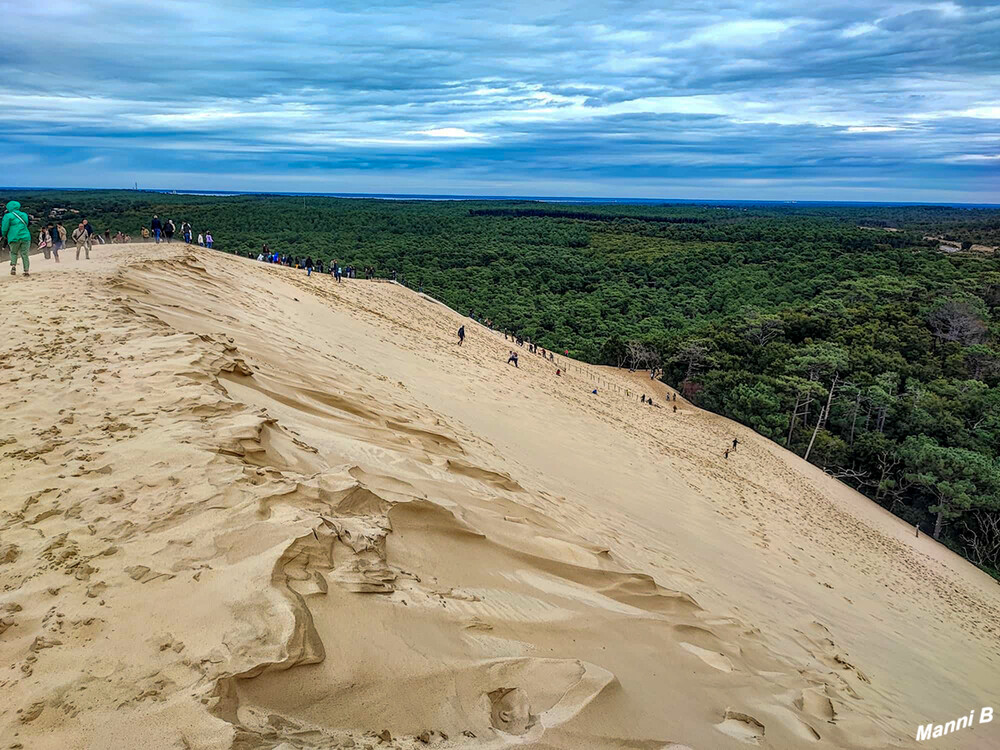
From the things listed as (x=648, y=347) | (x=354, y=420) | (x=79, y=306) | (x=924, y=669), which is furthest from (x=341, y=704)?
→ (x=648, y=347)

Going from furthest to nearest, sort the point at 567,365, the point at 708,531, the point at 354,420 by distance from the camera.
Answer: the point at 567,365, the point at 708,531, the point at 354,420

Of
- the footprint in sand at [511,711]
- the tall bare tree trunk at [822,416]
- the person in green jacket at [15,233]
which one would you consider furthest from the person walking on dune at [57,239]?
the tall bare tree trunk at [822,416]

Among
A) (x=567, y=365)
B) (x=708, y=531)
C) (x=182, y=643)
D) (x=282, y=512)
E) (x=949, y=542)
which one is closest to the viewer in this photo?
(x=182, y=643)

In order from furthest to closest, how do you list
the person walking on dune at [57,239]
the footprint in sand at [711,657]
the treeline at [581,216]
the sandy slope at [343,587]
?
the treeline at [581,216] → the person walking on dune at [57,239] → the footprint in sand at [711,657] → the sandy slope at [343,587]

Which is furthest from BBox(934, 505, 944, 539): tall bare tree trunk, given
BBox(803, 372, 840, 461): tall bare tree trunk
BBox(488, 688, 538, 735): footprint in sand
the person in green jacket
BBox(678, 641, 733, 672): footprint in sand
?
the person in green jacket

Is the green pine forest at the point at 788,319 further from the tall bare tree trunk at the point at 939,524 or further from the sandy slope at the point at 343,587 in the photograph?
the sandy slope at the point at 343,587

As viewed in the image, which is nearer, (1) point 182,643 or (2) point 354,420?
(1) point 182,643

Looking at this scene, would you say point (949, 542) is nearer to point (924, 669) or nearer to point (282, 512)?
point (924, 669)
